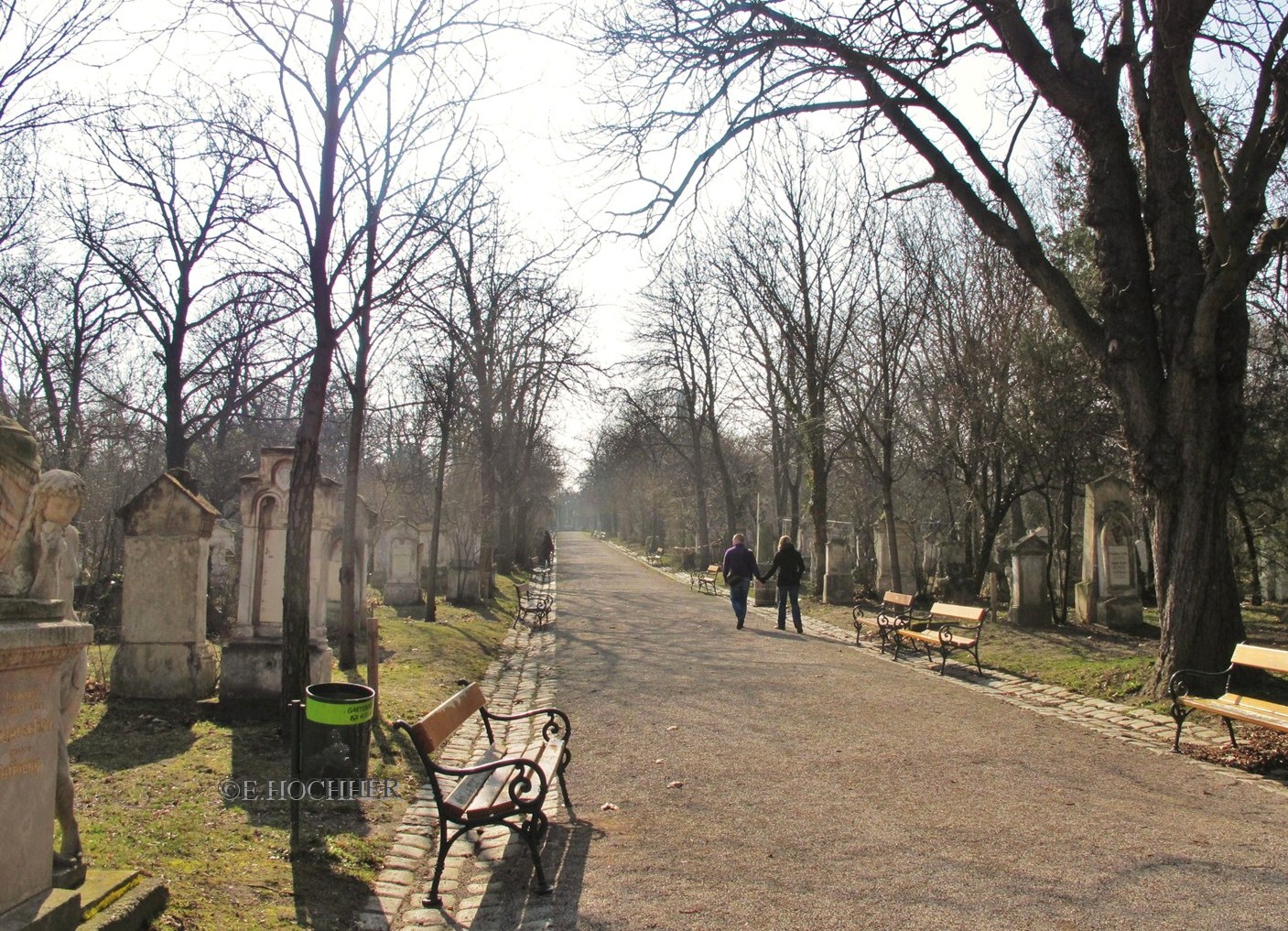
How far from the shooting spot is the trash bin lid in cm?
580

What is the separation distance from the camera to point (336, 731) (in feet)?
21.6

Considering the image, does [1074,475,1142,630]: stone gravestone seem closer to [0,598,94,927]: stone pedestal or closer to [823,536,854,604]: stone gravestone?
[823,536,854,604]: stone gravestone

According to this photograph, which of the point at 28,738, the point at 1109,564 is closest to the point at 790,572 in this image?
the point at 1109,564

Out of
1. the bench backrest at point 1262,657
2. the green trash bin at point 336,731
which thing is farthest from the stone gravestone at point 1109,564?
the green trash bin at point 336,731

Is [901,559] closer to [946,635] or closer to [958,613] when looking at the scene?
[958,613]

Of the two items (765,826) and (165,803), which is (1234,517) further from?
(165,803)

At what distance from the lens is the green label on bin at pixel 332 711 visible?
5793 mm

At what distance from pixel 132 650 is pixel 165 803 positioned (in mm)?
4017

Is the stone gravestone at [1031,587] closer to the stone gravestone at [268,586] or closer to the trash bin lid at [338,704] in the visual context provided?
the stone gravestone at [268,586]

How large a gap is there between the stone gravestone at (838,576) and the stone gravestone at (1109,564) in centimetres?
671

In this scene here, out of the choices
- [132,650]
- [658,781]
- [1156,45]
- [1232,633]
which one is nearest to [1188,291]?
[1156,45]

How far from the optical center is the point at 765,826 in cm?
578

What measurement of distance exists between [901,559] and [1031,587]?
8726mm

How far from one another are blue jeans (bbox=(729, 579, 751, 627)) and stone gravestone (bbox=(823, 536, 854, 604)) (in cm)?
561
